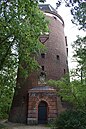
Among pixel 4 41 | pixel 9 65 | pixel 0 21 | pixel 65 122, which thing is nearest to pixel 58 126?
pixel 65 122

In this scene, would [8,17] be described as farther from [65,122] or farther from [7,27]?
[65,122]

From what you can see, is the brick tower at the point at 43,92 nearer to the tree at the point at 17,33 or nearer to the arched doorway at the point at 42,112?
the arched doorway at the point at 42,112

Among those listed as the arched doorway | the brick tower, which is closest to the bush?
the brick tower

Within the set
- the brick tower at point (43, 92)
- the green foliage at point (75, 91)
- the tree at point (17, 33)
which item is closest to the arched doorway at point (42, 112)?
the brick tower at point (43, 92)

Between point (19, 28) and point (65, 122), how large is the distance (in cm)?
737

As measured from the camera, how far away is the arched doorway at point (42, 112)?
21.6 meters

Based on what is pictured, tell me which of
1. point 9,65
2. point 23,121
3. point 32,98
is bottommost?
point 23,121

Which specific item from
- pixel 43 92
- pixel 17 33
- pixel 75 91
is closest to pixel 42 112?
pixel 43 92

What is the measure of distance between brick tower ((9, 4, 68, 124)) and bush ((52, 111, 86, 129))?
6.23 m

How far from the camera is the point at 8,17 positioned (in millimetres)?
13750

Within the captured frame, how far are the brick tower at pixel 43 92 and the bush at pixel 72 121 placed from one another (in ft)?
20.4

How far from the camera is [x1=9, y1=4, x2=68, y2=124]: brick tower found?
2142 centimetres

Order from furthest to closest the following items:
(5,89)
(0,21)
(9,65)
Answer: (5,89)
(9,65)
(0,21)

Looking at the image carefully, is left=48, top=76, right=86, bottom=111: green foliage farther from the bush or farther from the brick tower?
the brick tower
